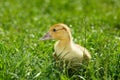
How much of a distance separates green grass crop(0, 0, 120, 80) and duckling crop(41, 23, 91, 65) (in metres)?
0.12

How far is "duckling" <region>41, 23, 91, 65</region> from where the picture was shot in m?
6.41

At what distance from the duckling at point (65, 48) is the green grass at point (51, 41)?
12 centimetres

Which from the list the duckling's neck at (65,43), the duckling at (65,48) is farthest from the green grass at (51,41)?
the duckling's neck at (65,43)

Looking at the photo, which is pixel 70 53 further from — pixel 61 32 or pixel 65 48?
pixel 61 32

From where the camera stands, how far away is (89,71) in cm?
629

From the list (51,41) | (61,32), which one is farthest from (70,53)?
(51,41)

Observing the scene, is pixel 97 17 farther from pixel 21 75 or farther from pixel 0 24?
pixel 21 75

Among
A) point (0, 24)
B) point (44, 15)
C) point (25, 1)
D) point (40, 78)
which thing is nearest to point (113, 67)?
point (40, 78)

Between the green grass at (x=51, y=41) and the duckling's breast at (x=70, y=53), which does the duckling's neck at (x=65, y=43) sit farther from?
the green grass at (x=51, y=41)

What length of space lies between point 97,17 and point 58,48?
181 inches

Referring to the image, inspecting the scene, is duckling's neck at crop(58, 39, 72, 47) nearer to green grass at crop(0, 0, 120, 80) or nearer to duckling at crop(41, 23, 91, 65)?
duckling at crop(41, 23, 91, 65)

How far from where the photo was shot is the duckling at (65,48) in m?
6.41

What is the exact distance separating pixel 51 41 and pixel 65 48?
1.65 meters

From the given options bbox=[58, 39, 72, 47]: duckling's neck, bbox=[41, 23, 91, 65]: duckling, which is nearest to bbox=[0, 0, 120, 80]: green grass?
bbox=[41, 23, 91, 65]: duckling
